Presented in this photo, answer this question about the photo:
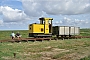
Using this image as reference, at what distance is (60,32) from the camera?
3419 centimetres

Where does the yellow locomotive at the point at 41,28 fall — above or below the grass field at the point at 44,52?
above

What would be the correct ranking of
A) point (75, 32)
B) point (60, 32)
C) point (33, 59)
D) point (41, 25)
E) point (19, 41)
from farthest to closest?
point (75, 32) < point (60, 32) < point (41, 25) < point (19, 41) < point (33, 59)

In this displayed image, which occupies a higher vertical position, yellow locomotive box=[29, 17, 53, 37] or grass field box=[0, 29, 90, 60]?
yellow locomotive box=[29, 17, 53, 37]

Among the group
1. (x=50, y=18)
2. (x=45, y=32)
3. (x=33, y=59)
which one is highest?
(x=50, y=18)

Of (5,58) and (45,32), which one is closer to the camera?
(5,58)

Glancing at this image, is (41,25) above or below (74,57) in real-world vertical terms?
above

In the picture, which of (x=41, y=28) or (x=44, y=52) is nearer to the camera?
(x=44, y=52)

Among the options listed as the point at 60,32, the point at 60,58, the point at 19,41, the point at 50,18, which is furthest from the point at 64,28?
the point at 60,58

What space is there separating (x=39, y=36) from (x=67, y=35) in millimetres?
6599

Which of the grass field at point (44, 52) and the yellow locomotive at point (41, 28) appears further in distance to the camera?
the yellow locomotive at point (41, 28)

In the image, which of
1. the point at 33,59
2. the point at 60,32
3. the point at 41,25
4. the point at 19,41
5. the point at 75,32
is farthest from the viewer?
the point at 75,32

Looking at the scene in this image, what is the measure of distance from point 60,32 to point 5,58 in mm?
20250

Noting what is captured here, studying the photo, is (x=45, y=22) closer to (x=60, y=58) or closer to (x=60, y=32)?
(x=60, y=32)

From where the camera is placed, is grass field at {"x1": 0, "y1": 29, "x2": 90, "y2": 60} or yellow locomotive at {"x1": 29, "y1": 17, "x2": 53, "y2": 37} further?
yellow locomotive at {"x1": 29, "y1": 17, "x2": 53, "y2": 37}
